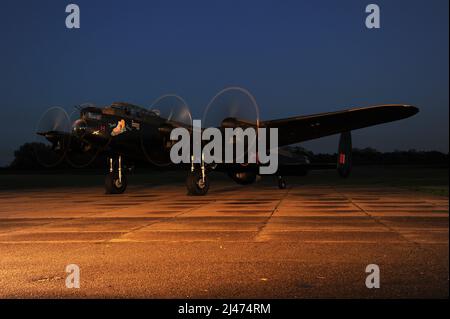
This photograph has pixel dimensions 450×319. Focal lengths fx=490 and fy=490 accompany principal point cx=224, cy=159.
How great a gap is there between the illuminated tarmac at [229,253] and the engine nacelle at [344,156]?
1628 cm

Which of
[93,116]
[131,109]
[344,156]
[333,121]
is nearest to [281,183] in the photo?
[344,156]

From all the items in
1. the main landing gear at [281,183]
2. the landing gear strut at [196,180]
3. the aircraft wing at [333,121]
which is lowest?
the main landing gear at [281,183]

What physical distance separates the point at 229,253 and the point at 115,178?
58.0ft

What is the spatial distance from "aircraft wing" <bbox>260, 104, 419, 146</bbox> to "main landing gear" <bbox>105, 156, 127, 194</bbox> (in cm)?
779

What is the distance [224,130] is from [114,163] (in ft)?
19.8

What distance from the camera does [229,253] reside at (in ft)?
28.3

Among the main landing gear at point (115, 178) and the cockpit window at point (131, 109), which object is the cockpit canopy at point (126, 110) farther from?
the main landing gear at point (115, 178)

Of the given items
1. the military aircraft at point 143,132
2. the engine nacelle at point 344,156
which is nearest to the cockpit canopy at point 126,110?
the military aircraft at point 143,132

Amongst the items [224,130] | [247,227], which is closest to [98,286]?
[247,227]

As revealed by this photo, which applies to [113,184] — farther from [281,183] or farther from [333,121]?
[333,121]

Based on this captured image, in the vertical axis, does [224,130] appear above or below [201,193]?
above

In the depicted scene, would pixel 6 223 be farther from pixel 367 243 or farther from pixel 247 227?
pixel 367 243

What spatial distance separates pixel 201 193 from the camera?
946 inches

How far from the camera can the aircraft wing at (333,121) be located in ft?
65.2
